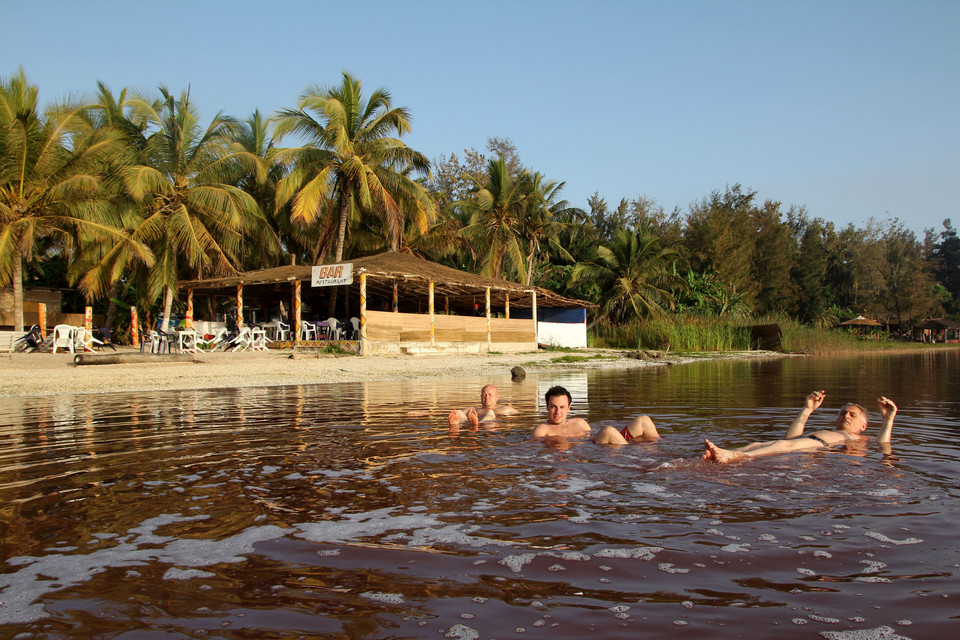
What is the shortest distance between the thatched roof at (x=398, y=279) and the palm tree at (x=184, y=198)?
114 cm

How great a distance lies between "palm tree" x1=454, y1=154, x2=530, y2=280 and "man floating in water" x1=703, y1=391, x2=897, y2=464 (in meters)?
26.6

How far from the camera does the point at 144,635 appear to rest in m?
2.12

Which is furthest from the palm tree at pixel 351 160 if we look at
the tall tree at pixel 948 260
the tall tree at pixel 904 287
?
the tall tree at pixel 948 260

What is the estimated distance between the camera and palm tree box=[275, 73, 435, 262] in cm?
2536

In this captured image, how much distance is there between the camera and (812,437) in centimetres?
545

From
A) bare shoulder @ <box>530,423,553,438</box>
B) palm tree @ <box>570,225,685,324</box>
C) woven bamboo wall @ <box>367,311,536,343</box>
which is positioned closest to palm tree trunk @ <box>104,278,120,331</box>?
woven bamboo wall @ <box>367,311,536,343</box>

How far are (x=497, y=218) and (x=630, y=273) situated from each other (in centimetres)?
696

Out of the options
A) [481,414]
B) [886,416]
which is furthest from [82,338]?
[886,416]

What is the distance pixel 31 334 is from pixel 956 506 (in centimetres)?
2102

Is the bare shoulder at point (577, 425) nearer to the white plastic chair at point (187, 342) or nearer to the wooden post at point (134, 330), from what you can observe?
the white plastic chair at point (187, 342)

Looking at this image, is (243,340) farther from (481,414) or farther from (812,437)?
(812,437)

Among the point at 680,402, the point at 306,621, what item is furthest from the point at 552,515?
Result: the point at 680,402

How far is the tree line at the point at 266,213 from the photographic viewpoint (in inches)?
842

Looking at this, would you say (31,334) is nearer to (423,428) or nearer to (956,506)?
(423,428)
